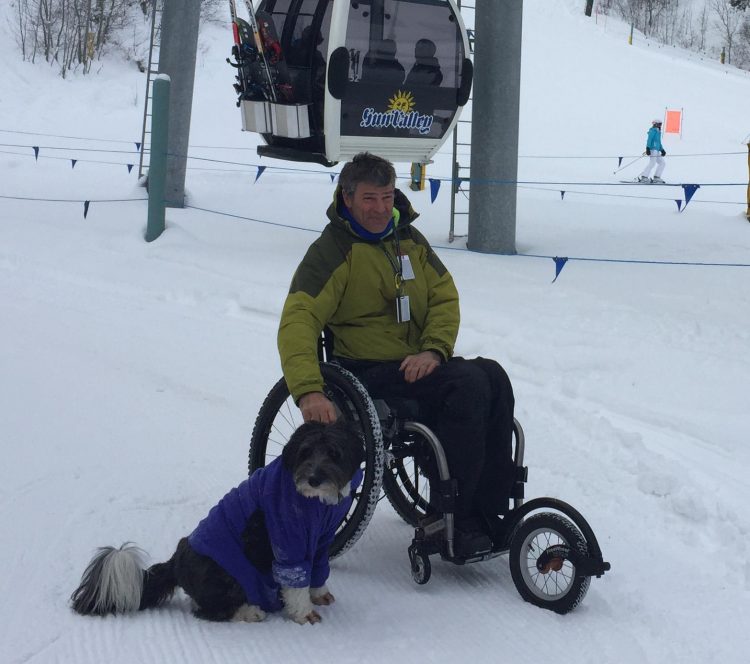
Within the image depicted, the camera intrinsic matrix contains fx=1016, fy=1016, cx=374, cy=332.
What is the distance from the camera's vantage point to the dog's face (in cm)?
329

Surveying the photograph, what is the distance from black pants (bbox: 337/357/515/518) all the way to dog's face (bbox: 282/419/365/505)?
1.95 ft

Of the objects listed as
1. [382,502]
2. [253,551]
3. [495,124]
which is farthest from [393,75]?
[253,551]

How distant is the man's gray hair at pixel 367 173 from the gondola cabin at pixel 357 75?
5924 millimetres

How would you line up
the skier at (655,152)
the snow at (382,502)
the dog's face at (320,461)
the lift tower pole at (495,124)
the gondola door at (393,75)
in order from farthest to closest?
the skier at (655,152), the lift tower pole at (495,124), the gondola door at (393,75), the snow at (382,502), the dog's face at (320,461)

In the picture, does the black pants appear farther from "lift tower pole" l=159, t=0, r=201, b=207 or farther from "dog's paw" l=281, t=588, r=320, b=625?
"lift tower pole" l=159, t=0, r=201, b=207

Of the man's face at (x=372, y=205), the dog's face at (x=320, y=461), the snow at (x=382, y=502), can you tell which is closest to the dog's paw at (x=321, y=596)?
the snow at (x=382, y=502)

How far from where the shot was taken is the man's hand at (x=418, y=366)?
13.0ft

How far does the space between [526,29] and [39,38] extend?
20405mm

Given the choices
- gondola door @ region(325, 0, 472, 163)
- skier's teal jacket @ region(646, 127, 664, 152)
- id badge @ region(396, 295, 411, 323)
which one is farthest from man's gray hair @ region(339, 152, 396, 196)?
skier's teal jacket @ region(646, 127, 664, 152)

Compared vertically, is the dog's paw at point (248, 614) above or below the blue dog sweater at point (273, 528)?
below

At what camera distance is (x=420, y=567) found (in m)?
3.94

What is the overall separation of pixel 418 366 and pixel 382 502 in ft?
3.89

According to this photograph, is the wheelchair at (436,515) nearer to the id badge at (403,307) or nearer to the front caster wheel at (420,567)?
the front caster wheel at (420,567)

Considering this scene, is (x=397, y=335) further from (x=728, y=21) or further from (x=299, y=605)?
(x=728, y=21)
